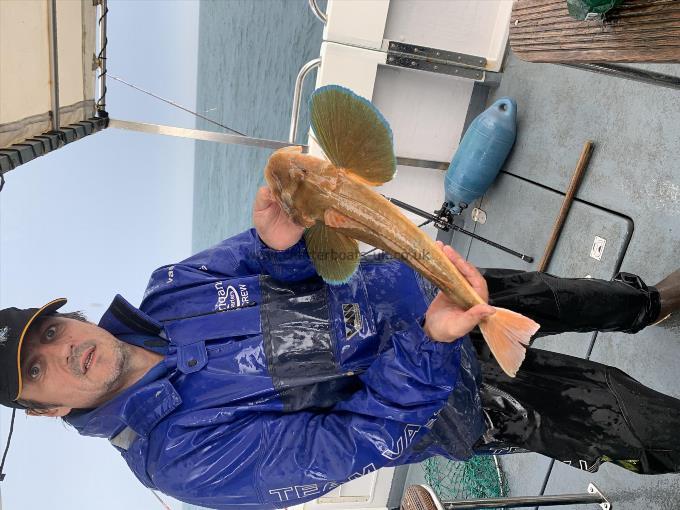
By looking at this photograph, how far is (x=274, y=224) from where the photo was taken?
6.62 ft

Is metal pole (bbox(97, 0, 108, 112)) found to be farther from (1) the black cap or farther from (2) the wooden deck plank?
(2) the wooden deck plank

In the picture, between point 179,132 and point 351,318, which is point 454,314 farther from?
point 179,132

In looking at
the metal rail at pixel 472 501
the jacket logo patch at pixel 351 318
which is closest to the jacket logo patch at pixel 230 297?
the jacket logo patch at pixel 351 318

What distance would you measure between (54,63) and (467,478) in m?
4.19

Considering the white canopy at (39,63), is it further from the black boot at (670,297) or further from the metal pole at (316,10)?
the black boot at (670,297)

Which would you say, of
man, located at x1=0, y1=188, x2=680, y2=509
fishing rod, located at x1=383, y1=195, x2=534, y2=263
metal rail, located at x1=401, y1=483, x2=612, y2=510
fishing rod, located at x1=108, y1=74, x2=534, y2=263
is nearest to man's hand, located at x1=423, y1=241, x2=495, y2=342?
man, located at x1=0, y1=188, x2=680, y2=509

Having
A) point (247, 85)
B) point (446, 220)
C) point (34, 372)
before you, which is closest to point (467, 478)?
point (446, 220)

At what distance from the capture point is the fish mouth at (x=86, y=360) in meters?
2.04

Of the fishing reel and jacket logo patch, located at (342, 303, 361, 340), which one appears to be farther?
the fishing reel

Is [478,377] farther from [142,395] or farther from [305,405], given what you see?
[142,395]

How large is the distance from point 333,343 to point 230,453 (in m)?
0.57

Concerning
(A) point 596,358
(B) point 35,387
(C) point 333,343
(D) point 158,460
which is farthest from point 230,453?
(A) point 596,358

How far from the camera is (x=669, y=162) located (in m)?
2.84

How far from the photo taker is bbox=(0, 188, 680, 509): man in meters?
1.84
